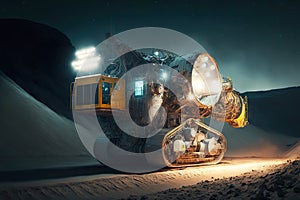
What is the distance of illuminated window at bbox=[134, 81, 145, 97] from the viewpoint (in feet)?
43.2

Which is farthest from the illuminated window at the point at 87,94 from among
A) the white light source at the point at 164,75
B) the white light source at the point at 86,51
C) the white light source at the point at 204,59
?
the white light source at the point at 204,59

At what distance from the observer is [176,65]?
46.6 ft

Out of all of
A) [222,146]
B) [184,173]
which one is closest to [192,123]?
[222,146]

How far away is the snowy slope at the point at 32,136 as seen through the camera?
1897cm

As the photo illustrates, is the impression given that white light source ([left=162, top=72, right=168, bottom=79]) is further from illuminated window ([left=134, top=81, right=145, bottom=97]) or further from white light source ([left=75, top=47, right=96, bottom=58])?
white light source ([left=75, top=47, right=96, bottom=58])

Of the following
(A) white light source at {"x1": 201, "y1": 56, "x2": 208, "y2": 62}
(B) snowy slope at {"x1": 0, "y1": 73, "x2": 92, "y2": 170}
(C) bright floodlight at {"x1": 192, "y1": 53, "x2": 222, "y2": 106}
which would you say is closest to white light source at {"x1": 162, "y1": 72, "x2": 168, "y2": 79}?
(C) bright floodlight at {"x1": 192, "y1": 53, "x2": 222, "y2": 106}

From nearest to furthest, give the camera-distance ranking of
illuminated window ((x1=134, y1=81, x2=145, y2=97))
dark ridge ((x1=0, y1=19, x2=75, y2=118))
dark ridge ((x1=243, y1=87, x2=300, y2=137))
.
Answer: illuminated window ((x1=134, y1=81, x2=145, y2=97))
dark ridge ((x1=0, y1=19, x2=75, y2=118))
dark ridge ((x1=243, y1=87, x2=300, y2=137))

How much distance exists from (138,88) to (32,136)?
12764mm

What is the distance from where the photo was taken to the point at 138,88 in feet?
43.4

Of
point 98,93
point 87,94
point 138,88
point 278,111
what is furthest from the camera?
point 278,111

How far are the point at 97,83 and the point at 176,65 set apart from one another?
378cm

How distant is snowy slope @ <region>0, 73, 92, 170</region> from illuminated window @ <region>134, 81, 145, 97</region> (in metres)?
6.58

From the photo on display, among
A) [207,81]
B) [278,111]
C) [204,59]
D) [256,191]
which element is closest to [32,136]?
[207,81]

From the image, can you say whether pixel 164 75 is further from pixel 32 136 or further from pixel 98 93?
pixel 32 136
